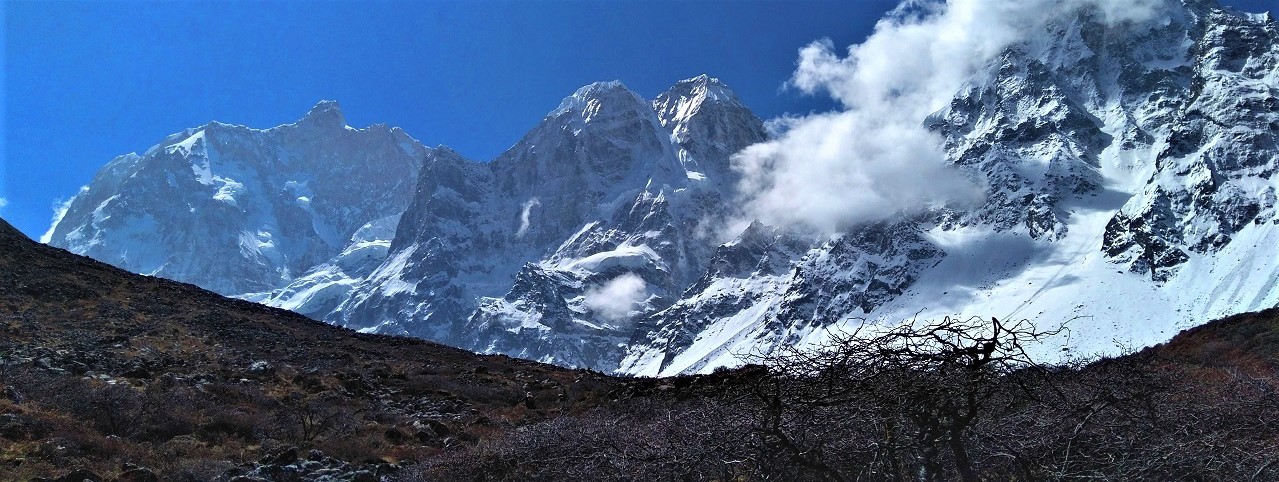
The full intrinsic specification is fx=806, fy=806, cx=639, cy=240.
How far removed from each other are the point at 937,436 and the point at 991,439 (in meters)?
0.95

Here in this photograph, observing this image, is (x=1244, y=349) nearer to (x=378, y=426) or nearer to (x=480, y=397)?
(x=480, y=397)

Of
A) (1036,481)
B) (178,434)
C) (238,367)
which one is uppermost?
(238,367)

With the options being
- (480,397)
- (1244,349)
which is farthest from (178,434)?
(1244,349)

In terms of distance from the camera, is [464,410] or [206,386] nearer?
[206,386]

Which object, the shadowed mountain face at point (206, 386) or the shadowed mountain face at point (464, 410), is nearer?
the shadowed mountain face at point (464, 410)

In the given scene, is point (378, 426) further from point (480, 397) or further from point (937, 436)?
point (937, 436)

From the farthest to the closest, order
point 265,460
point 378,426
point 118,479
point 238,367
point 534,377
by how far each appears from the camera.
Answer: point 534,377 → point 238,367 → point 378,426 → point 265,460 → point 118,479

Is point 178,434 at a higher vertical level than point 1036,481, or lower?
higher

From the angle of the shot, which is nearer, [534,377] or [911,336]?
[911,336]

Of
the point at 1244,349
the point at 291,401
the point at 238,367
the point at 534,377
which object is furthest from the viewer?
the point at 534,377

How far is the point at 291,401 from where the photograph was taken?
21922mm

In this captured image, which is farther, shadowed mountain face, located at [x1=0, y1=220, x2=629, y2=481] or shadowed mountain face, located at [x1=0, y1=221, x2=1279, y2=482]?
shadowed mountain face, located at [x1=0, y1=220, x2=629, y2=481]

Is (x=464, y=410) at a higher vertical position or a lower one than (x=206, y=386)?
lower

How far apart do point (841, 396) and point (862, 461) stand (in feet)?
2.63
